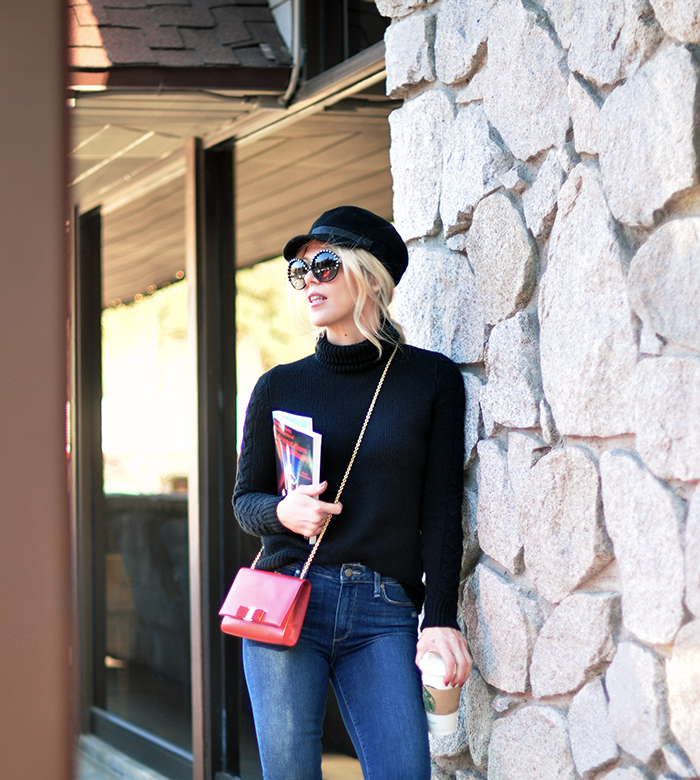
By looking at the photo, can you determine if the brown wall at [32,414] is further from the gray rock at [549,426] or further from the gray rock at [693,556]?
the gray rock at [549,426]

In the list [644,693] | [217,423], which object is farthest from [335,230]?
[217,423]

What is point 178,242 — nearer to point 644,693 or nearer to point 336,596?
point 336,596

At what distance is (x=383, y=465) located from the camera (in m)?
2.14

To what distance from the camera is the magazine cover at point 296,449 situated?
2.15 m

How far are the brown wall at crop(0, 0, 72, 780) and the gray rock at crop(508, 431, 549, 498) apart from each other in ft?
4.72

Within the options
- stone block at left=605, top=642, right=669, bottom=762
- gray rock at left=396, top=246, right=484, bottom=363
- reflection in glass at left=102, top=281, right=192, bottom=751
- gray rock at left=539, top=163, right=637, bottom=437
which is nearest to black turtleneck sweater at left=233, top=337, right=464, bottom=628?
gray rock at left=396, top=246, right=484, bottom=363

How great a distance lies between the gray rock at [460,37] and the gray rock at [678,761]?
1.66 m

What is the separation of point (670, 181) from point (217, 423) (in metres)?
2.92

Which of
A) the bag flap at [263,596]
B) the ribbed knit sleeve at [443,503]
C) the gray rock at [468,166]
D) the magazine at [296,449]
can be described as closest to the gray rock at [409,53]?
the gray rock at [468,166]

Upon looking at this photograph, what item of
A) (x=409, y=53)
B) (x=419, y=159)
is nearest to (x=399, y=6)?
(x=409, y=53)

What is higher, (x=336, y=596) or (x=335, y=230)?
(x=335, y=230)

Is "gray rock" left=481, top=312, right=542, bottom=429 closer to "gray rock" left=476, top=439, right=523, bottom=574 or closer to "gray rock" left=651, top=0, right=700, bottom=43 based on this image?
"gray rock" left=476, top=439, right=523, bottom=574

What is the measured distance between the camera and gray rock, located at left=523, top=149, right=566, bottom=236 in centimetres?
197

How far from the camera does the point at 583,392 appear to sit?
6.06 ft
